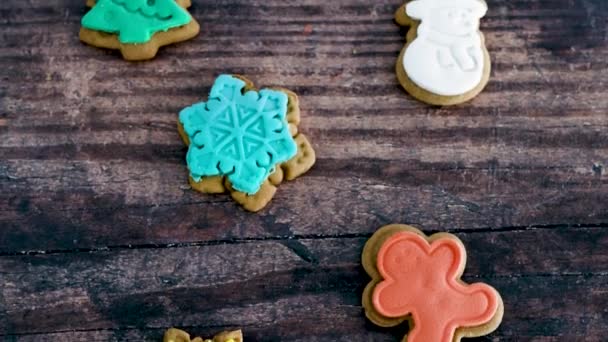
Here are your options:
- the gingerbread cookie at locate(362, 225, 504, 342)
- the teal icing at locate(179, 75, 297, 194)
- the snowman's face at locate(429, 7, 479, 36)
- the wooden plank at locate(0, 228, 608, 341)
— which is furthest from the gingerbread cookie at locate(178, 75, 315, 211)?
the snowman's face at locate(429, 7, 479, 36)

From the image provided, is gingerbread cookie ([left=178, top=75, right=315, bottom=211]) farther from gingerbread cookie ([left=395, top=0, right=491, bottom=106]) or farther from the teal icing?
gingerbread cookie ([left=395, top=0, right=491, bottom=106])

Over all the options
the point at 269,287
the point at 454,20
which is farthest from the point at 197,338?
the point at 454,20

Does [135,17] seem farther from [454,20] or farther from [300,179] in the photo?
[454,20]

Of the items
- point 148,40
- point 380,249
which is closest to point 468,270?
point 380,249

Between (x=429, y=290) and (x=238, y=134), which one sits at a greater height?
(x=238, y=134)

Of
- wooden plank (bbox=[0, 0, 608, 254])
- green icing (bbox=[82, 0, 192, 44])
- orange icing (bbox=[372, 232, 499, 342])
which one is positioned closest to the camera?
orange icing (bbox=[372, 232, 499, 342])

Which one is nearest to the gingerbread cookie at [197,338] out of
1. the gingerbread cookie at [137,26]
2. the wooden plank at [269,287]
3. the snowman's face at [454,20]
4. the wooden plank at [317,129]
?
the wooden plank at [269,287]
